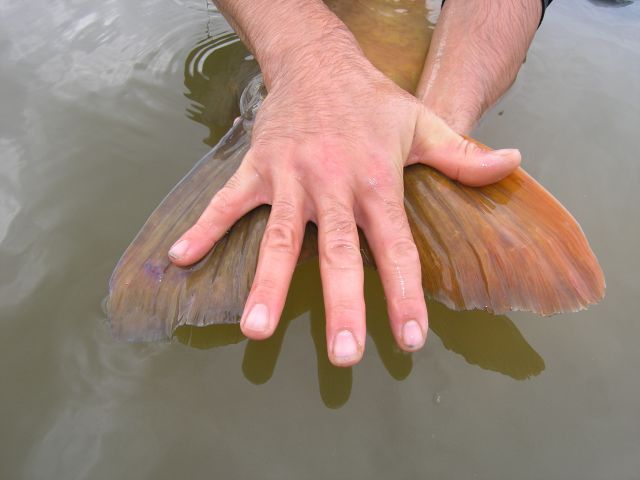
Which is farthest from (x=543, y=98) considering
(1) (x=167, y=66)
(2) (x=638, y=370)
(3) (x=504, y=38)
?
(1) (x=167, y=66)

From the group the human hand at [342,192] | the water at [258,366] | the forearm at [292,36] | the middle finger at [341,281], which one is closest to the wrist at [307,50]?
the forearm at [292,36]

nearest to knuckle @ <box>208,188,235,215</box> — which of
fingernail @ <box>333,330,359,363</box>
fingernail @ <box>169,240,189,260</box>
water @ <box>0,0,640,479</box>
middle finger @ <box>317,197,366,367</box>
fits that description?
fingernail @ <box>169,240,189,260</box>

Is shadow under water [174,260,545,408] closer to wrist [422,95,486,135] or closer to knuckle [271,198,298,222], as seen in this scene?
knuckle [271,198,298,222]

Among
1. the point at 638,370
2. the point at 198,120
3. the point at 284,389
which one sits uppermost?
the point at 198,120

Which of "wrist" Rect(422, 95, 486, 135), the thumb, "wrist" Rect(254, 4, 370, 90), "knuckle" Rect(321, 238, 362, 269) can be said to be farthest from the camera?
"wrist" Rect(422, 95, 486, 135)

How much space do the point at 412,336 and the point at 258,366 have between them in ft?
1.56

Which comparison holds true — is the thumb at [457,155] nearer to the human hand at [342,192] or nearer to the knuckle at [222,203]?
the human hand at [342,192]

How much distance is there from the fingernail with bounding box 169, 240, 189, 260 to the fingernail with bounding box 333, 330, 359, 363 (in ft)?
1.56

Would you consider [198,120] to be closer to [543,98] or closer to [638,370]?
[543,98]

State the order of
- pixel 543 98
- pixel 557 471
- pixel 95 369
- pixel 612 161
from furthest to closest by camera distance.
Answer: pixel 543 98 < pixel 612 161 < pixel 95 369 < pixel 557 471

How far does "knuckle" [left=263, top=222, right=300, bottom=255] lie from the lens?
3.78 ft

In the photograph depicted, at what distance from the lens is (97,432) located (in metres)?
1.18

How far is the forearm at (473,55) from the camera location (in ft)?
5.87

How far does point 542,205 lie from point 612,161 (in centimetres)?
100
